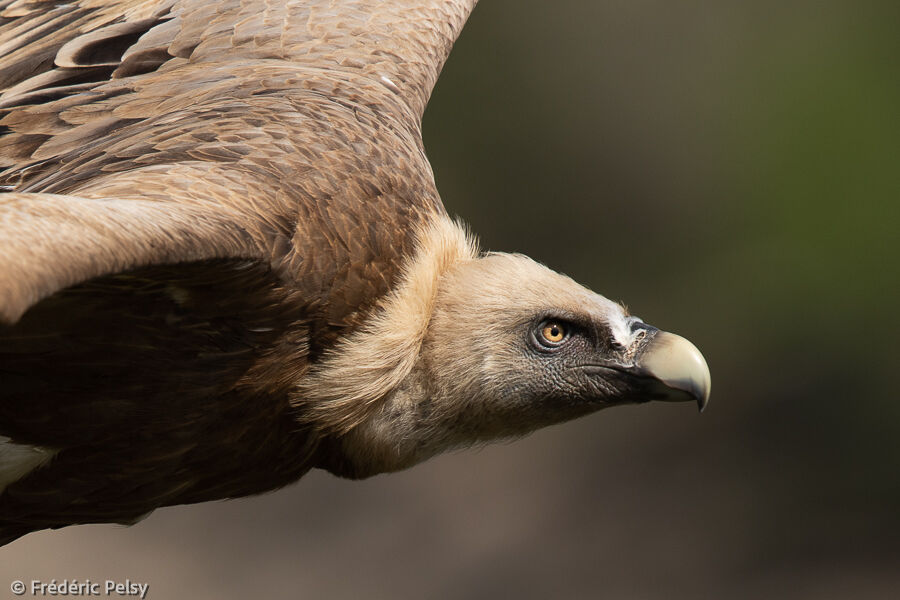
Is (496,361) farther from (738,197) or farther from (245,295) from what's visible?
(738,197)

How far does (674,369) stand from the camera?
3.57 meters

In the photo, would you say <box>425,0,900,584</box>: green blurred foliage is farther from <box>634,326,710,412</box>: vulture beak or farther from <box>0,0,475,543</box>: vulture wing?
<box>634,326,710,412</box>: vulture beak

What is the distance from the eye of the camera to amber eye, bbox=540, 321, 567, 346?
12.2 feet

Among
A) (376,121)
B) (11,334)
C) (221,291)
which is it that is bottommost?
(11,334)

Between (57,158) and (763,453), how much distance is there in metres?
6.93

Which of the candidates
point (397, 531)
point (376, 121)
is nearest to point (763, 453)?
point (397, 531)

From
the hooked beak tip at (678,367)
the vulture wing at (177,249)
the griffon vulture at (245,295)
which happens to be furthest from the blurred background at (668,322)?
the hooked beak tip at (678,367)

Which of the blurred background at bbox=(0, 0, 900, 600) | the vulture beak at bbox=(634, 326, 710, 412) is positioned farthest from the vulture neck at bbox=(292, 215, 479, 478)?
the blurred background at bbox=(0, 0, 900, 600)

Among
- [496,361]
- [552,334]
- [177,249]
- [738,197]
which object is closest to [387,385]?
[496,361]

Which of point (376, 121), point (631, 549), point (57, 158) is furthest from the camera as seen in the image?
point (631, 549)

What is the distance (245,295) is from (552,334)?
109 centimetres

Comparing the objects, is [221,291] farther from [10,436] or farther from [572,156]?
[572,156]

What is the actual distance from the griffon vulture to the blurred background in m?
5.37

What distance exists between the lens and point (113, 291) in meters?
2.78
